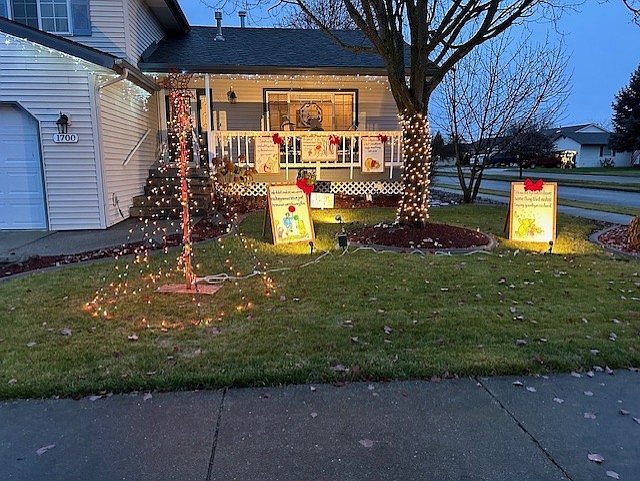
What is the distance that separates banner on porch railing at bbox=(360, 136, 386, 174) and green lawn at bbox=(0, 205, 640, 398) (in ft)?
20.0

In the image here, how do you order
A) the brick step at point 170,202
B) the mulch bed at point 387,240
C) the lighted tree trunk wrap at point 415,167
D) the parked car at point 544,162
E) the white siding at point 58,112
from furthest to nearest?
the parked car at point 544,162 < the brick step at point 170,202 < the white siding at point 58,112 < the lighted tree trunk wrap at point 415,167 < the mulch bed at point 387,240

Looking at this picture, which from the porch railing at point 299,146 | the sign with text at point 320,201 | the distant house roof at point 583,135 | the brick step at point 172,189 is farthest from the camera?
the distant house roof at point 583,135

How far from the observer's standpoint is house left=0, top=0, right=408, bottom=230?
8.66 m

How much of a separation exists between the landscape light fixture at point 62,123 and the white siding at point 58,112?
0.30 feet

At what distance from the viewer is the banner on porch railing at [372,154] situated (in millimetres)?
12266

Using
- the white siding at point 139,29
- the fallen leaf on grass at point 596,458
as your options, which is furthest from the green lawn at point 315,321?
the white siding at point 139,29

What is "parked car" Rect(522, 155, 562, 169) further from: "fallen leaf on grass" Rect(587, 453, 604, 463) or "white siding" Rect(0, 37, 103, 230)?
"fallen leaf on grass" Rect(587, 453, 604, 463)

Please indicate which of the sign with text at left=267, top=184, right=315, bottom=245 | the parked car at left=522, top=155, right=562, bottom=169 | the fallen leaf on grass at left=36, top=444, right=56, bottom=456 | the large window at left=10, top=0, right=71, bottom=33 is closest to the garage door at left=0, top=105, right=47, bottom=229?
the large window at left=10, top=0, right=71, bottom=33

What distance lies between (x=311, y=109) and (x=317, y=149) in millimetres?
2504

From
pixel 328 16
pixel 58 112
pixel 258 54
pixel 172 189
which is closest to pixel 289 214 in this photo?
pixel 172 189

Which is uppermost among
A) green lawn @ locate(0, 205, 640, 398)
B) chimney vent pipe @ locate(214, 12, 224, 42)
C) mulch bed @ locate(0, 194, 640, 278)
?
chimney vent pipe @ locate(214, 12, 224, 42)

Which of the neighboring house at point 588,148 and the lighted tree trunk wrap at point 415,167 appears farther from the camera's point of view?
the neighboring house at point 588,148

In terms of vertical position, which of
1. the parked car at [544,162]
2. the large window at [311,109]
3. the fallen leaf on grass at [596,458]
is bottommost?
the fallen leaf on grass at [596,458]

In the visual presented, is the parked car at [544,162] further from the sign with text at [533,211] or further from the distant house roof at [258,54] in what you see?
the sign with text at [533,211]
